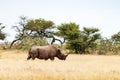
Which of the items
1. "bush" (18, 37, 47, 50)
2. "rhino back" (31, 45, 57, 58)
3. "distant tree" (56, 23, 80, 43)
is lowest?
"rhino back" (31, 45, 57, 58)

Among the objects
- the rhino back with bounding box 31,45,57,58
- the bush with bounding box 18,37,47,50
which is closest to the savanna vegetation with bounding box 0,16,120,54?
the bush with bounding box 18,37,47,50

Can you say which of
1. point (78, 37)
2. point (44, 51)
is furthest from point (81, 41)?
point (44, 51)

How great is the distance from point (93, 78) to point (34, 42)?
43397 millimetres

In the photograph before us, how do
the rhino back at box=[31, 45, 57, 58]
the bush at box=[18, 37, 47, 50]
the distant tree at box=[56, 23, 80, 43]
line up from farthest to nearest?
the distant tree at box=[56, 23, 80, 43] → the bush at box=[18, 37, 47, 50] → the rhino back at box=[31, 45, 57, 58]

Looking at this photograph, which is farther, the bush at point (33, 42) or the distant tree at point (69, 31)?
the distant tree at point (69, 31)

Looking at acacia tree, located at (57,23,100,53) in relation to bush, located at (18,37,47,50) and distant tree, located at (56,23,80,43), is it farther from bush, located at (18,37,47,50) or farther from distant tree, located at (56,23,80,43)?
bush, located at (18,37,47,50)

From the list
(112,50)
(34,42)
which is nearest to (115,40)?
(112,50)

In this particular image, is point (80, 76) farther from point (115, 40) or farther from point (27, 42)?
point (115, 40)

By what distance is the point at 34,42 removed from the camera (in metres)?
57.8

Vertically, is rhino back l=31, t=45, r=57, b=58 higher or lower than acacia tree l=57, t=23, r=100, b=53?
lower

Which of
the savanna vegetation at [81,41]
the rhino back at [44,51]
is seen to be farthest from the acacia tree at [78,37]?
the rhino back at [44,51]

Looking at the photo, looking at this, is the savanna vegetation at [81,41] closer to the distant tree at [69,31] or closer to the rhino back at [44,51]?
the distant tree at [69,31]

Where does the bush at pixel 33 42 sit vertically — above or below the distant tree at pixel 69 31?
below

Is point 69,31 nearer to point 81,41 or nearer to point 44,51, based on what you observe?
point 81,41
